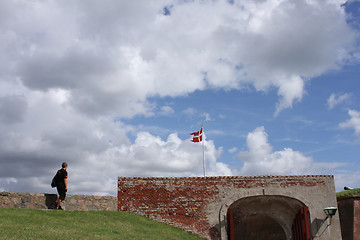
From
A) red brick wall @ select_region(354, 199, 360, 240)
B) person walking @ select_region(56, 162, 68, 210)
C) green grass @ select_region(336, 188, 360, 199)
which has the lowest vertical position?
red brick wall @ select_region(354, 199, 360, 240)

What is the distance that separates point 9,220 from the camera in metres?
9.54

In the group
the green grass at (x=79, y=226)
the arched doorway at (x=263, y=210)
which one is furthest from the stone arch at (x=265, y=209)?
the green grass at (x=79, y=226)

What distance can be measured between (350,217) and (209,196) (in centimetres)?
831

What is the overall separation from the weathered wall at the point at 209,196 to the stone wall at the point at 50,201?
1.11 meters

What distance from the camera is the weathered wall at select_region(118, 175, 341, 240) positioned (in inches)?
595

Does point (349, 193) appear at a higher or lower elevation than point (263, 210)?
higher

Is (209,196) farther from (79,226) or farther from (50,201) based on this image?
(50,201)

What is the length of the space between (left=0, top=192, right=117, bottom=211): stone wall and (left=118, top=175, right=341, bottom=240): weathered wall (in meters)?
1.11

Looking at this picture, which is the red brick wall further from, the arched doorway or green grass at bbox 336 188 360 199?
the arched doorway

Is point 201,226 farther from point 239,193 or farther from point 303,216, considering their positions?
point 303,216

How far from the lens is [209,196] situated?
1541 cm

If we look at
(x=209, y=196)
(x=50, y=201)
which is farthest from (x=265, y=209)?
(x=50, y=201)

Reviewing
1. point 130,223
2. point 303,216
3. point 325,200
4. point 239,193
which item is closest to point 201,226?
point 239,193

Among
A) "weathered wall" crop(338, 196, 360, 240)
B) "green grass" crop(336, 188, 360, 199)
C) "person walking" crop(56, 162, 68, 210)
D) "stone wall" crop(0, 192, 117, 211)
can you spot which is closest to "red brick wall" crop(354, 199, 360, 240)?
"weathered wall" crop(338, 196, 360, 240)
